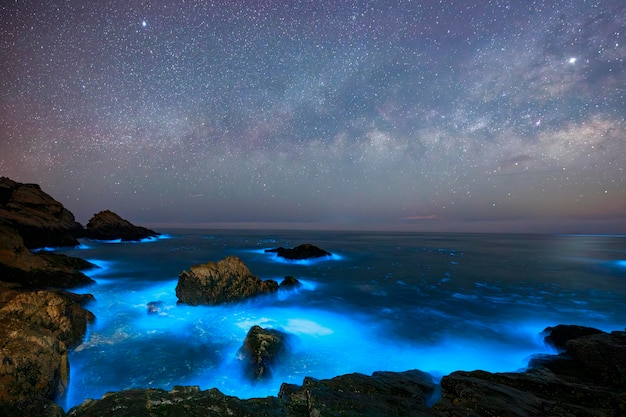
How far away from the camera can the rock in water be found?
49.5ft

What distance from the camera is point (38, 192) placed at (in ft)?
138

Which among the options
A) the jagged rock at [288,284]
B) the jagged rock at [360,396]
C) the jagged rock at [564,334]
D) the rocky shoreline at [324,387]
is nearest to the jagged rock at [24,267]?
the rocky shoreline at [324,387]

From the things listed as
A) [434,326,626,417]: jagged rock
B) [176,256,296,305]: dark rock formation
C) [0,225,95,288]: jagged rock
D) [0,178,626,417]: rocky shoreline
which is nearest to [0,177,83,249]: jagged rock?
[0,225,95,288]: jagged rock

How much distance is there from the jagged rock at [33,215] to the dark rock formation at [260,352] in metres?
39.7

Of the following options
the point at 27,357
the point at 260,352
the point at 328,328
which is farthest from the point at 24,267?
the point at 328,328

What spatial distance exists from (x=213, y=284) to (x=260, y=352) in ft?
26.4

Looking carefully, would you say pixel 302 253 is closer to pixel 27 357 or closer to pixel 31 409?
pixel 27 357

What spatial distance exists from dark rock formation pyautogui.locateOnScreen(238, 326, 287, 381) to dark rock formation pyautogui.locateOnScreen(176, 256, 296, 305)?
6533mm

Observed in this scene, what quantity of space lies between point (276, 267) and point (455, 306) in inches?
865

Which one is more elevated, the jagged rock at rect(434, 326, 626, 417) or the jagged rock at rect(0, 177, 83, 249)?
the jagged rock at rect(0, 177, 83, 249)

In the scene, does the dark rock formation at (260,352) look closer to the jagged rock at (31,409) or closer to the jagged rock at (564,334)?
the jagged rock at (31,409)

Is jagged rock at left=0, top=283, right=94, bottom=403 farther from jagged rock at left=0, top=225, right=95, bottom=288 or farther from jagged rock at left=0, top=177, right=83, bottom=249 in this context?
jagged rock at left=0, top=177, right=83, bottom=249

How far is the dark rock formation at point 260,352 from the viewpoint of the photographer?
8195 millimetres

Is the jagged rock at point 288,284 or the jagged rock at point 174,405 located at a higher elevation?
the jagged rock at point 174,405
